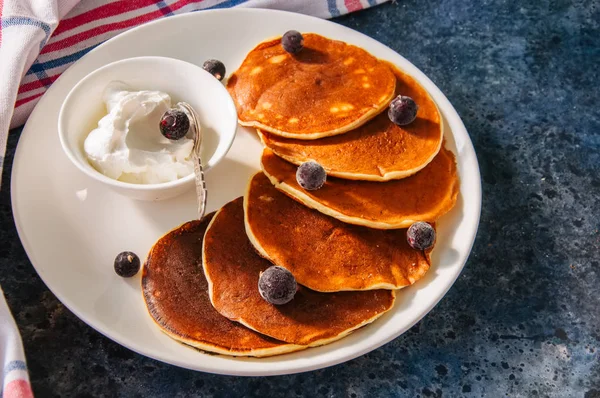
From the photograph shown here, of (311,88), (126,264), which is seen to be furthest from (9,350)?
(311,88)

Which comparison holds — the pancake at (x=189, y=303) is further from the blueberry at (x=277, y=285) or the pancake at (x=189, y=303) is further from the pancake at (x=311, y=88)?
the pancake at (x=311, y=88)

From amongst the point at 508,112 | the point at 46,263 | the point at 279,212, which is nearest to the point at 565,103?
the point at 508,112

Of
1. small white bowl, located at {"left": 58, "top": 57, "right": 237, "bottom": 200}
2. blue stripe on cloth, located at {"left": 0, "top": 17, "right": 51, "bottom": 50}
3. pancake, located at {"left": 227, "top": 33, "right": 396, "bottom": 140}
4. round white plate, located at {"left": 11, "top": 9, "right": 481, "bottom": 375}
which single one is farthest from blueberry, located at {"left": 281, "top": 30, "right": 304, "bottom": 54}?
A: blue stripe on cloth, located at {"left": 0, "top": 17, "right": 51, "bottom": 50}

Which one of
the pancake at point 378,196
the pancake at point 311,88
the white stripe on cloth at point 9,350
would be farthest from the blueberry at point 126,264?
the pancake at point 311,88

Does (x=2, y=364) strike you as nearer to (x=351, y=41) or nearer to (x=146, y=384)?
(x=146, y=384)

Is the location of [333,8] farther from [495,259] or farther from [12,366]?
[12,366]

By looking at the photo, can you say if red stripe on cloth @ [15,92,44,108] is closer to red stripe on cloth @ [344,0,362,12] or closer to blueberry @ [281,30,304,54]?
blueberry @ [281,30,304,54]
